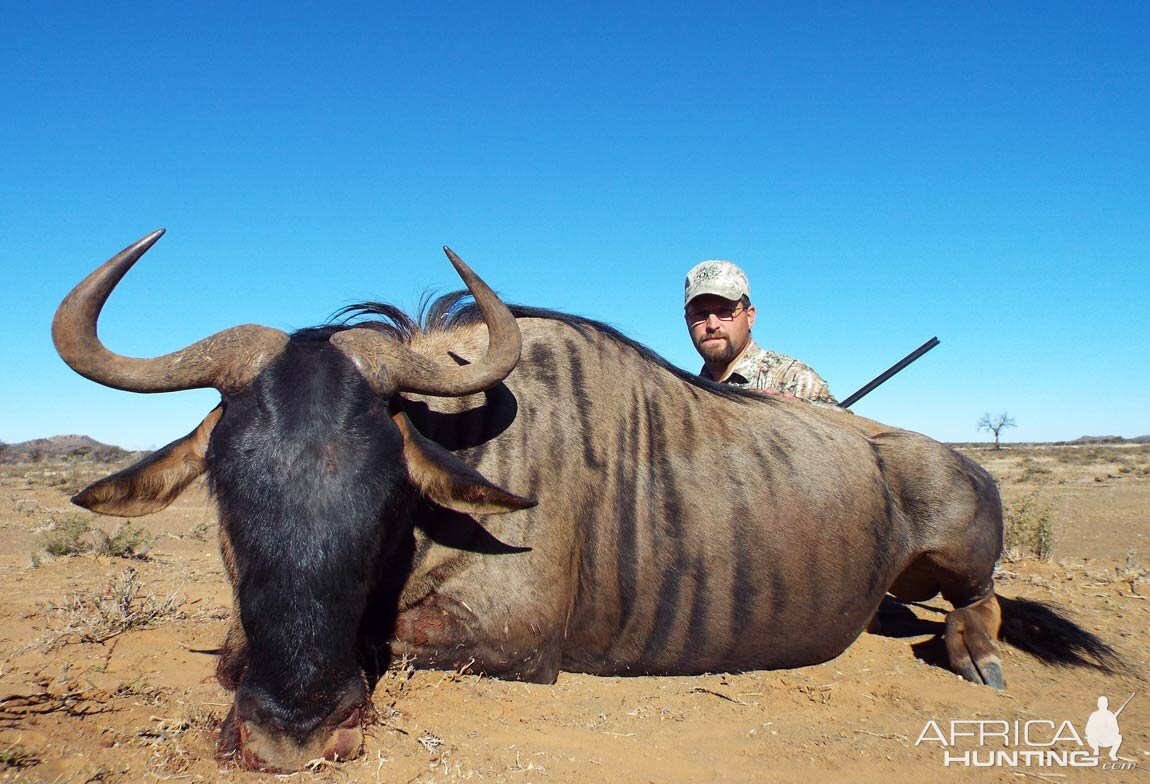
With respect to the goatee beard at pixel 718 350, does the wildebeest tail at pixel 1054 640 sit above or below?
below

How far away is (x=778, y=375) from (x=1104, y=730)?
3633 mm

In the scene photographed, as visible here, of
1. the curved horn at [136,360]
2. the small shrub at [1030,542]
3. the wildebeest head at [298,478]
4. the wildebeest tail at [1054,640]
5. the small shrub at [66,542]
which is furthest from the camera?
the small shrub at [1030,542]

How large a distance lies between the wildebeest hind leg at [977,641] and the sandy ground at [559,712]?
0.13 meters

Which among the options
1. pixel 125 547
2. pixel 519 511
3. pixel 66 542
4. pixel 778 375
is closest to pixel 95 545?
pixel 66 542

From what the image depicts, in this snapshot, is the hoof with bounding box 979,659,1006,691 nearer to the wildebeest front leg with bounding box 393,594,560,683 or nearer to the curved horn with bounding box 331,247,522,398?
the wildebeest front leg with bounding box 393,594,560,683

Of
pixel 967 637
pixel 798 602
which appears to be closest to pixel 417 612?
pixel 798 602

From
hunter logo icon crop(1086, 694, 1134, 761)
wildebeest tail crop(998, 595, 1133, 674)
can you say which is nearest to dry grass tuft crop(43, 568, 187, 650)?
hunter logo icon crop(1086, 694, 1134, 761)

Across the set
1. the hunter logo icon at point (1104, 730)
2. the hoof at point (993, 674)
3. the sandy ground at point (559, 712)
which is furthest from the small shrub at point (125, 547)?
the hunter logo icon at point (1104, 730)

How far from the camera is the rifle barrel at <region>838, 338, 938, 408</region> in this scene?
771 cm

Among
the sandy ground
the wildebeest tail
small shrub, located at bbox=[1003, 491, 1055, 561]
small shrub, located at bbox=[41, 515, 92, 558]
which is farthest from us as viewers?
small shrub, located at bbox=[1003, 491, 1055, 561]

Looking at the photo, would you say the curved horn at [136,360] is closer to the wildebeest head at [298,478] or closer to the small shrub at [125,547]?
the wildebeest head at [298,478]

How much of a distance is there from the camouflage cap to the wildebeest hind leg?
3063 mm

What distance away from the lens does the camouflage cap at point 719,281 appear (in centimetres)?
658

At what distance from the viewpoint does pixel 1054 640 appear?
468cm
